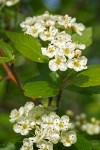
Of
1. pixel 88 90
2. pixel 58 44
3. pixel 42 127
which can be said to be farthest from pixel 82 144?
pixel 58 44

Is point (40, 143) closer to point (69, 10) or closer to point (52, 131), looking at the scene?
point (52, 131)

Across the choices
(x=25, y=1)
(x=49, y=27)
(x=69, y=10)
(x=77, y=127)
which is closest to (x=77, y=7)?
(x=69, y=10)

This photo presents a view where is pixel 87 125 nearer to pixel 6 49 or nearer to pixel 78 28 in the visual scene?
pixel 78 28

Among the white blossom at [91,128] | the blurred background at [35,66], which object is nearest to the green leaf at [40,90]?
the white blossom at [91,128]

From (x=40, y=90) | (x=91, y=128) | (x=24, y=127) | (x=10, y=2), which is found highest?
(x=10, y=2)

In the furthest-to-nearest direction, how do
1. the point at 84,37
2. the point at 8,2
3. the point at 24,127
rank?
the point at 8,2
the point at 84,37
the point at 24,127

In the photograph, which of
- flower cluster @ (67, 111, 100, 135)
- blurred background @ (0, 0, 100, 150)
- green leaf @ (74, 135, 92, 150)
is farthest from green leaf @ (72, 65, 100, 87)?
blurred background @ (0, 0, 100, 150)
